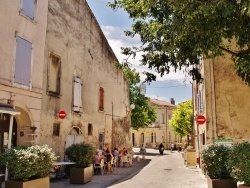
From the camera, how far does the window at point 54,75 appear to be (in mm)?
14209

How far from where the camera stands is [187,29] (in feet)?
26.2

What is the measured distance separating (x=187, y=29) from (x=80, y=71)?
10.1 metres

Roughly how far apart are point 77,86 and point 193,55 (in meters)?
8.79

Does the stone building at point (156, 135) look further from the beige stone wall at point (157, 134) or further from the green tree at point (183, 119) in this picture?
the green tree at point (183, 119)

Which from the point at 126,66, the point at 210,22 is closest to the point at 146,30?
the point at 126,66

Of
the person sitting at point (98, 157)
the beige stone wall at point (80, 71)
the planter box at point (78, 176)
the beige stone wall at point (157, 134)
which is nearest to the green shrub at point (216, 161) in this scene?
the planter box at point (78, 176)

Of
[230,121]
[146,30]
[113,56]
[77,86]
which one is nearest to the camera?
[146,30]

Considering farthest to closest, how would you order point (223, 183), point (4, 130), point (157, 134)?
point (157, 134)
point (4, 130)
point (223, 183)

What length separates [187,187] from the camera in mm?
11477

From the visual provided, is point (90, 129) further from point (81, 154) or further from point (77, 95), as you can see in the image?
point (81, 154)

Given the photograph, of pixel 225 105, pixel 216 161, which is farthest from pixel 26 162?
pixel 225 105

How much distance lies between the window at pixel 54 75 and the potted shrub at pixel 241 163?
8.88m

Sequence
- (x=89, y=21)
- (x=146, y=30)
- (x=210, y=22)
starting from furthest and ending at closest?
(x=89, y=21)
(x=146, y=30)
(x=210, y=22)

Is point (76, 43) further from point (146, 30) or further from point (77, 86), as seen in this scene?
point (146, 30)
